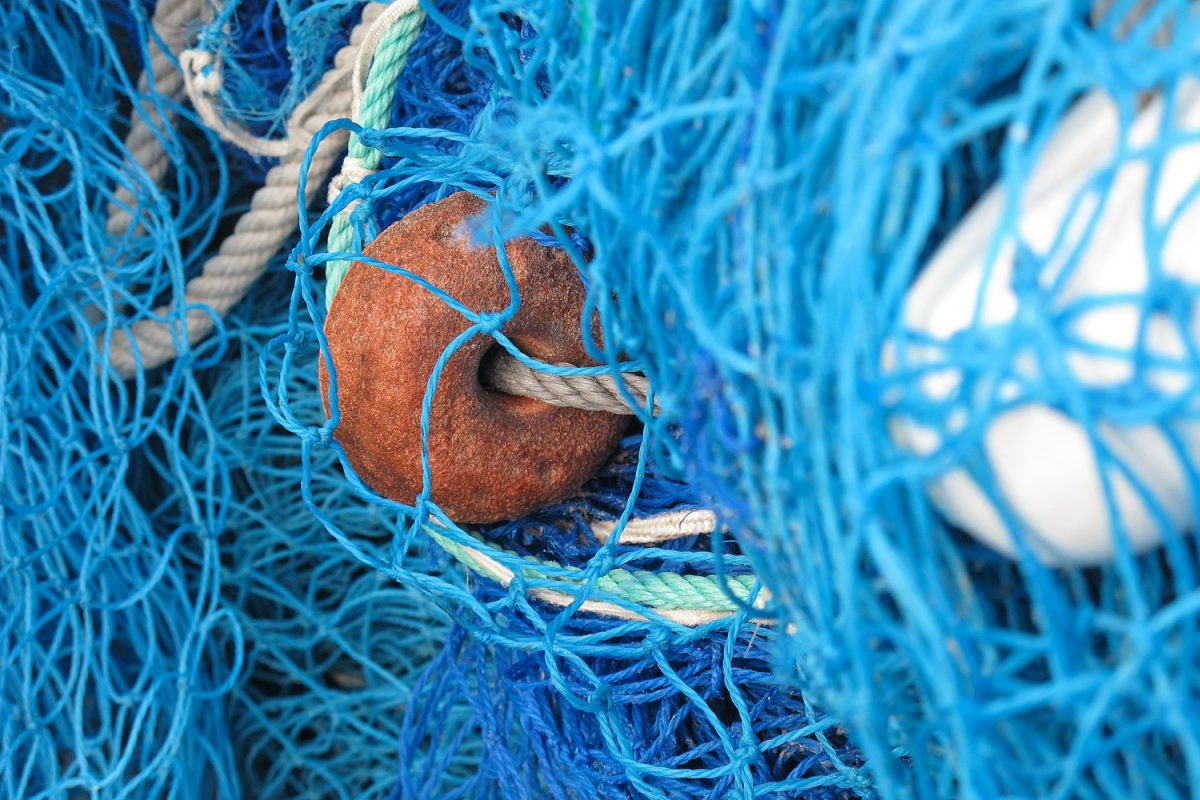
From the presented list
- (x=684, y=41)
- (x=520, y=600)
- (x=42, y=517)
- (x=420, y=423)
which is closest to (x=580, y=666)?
(x=520, y=600)

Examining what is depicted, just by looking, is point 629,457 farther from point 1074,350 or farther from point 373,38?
point 1074,350

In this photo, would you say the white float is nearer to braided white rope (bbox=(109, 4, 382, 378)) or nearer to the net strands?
the net strands

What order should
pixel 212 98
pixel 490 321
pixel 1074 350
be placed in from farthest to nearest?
pixel 212 98 < pixel 490 321 < pixel 1074 350

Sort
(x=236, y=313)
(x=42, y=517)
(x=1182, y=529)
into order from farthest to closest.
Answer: (x=236, y=313) < (x=42, y=517) < (x=1182, y=529)

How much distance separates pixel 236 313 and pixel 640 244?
0.83 meters

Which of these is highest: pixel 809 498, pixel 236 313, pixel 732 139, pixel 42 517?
pixel 732 139

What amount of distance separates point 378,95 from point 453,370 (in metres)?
0.21

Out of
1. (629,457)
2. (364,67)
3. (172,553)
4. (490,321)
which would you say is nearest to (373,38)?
(364,67)

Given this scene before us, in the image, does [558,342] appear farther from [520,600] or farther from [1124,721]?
Answer: [1124,721]

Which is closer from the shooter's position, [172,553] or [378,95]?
[378,95]

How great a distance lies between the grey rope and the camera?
0.72 meters

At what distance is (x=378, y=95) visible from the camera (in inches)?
30.4

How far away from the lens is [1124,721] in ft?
1.34

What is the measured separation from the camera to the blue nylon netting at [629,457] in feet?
1.23
